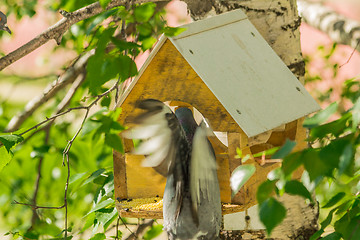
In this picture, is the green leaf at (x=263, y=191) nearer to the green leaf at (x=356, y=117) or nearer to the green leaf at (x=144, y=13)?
the green leaf at (x=356, y=117)

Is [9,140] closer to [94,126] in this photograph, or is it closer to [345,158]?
[94,126]

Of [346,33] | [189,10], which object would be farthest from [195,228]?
[346,33]

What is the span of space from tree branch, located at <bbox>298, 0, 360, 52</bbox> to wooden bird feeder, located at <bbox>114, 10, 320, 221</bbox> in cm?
104

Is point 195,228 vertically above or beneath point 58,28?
beneath

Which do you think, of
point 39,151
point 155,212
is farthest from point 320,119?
point 39,151

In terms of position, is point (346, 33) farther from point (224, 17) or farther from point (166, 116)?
point (166, 116)

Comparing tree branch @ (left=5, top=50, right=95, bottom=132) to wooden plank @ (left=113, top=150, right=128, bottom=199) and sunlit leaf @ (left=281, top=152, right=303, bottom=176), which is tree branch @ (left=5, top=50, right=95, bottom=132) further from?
sunlit leaf @ (left=281, top=152, right=303, bottom=176)

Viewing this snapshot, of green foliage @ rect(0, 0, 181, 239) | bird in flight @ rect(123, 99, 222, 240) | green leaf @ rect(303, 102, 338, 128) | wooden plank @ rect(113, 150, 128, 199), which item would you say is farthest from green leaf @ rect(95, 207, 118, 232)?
green leaf @ rect(303, 102, 338, 128)

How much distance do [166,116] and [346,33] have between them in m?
1.69

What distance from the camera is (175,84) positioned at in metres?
1.50

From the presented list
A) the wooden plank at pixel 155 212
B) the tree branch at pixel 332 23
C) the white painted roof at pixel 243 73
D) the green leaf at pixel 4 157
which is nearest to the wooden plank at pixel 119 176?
the wooden plank at pixel 155 212

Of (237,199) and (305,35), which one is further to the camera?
(305,35)

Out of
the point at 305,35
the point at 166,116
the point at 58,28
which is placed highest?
the point at 305,35

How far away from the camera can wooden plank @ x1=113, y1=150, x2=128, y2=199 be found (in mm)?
1679
